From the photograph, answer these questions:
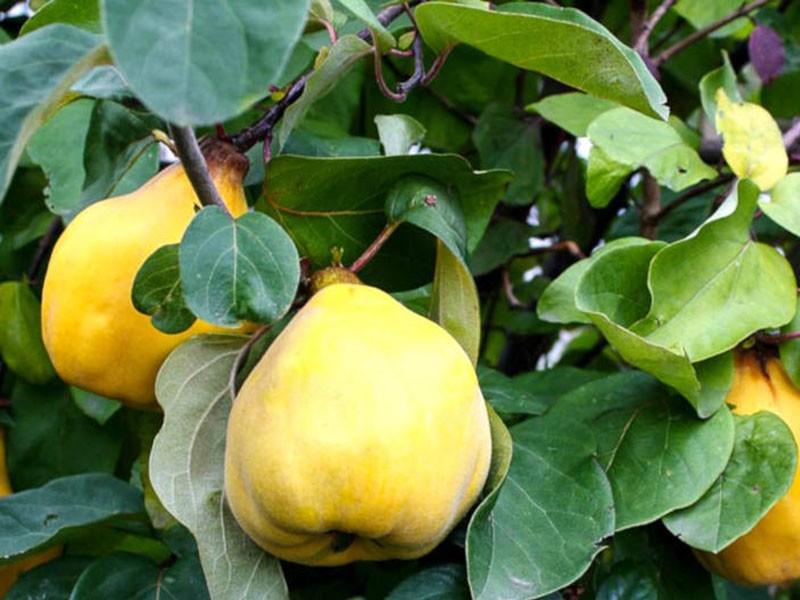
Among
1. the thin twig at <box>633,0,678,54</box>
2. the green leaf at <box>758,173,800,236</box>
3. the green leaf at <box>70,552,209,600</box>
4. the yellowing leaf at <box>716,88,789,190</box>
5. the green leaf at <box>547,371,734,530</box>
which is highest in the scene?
the yellowing leaf at <box>716,88,789,190</box>

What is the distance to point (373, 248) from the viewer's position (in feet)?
2.26

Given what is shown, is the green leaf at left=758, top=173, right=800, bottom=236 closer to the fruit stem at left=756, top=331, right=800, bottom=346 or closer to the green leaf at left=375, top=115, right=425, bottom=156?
the fruit stem at left=756, top=331, right=800, bottom=346

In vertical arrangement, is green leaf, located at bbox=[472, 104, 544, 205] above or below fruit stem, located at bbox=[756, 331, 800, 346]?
below

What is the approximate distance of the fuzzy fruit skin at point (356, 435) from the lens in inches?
21.0

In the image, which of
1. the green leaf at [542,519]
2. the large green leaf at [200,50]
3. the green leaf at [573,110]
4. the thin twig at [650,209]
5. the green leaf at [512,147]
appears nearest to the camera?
the large green leaf at [200,50]

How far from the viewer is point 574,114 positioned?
38.9 inches

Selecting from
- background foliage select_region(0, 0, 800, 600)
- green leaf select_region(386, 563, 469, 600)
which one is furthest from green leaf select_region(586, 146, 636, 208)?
green leaf select_region(386, 563, 469, 600)

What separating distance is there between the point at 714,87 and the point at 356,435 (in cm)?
57

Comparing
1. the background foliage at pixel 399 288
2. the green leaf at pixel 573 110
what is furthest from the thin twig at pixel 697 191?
the green leaf at pixel 573 110

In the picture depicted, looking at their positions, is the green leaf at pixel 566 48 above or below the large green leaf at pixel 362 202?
above

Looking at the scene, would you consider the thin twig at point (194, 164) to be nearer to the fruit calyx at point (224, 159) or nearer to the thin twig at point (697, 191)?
the fruit calyx at point (224, 159)

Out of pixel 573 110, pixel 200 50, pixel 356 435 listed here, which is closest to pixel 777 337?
pixel 573 110

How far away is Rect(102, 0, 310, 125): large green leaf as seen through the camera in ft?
1.35

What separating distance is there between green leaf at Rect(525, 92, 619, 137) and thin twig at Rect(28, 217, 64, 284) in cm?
46
